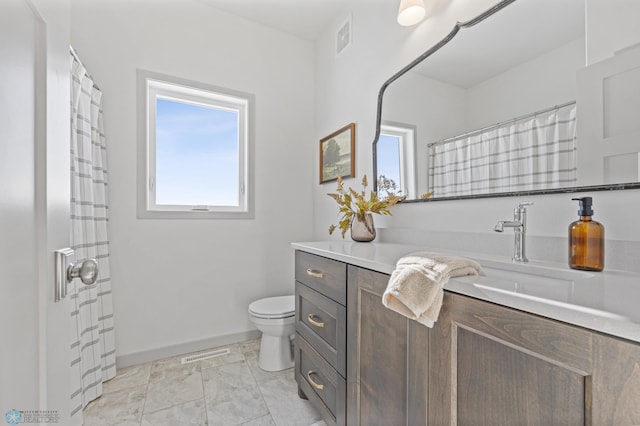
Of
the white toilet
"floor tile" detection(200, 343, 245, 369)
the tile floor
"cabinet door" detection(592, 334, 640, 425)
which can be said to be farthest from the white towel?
"floor tile" detection(200, 343, 245, 369)

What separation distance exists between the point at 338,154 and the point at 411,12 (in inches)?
39.6

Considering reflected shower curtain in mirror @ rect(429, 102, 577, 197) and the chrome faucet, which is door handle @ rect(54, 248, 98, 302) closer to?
the chrome faucet

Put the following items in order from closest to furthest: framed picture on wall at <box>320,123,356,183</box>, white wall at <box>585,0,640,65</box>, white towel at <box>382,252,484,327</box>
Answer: white towel at <box>382,252,484,327</box> → white wall at <box>585,0,640,65</box> → framed picture on wall at <box>320,123,356,183</box>

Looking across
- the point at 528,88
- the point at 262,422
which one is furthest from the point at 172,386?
the point at 528,88

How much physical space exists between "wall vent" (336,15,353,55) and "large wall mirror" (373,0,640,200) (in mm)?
725

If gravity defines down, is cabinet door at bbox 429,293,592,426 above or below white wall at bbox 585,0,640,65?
below

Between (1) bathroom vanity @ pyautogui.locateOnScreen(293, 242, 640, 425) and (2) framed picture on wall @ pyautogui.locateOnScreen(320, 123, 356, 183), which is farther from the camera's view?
(2) framed picture on wall @ pyautogui.locateOnScreen(320, 123, 356, 183)

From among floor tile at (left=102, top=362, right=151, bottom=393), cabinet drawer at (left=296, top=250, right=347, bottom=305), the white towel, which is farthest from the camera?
floor tile at (left=102, top=362, right=151, bottom=393)

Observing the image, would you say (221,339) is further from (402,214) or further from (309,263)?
(402,214)

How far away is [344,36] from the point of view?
2.12 meters

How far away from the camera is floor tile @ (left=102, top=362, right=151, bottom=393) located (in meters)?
1.68

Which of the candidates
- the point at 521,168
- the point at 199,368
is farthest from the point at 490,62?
the point at 199,368

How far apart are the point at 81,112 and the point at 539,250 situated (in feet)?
7.32

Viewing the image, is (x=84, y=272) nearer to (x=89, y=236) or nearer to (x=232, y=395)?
(x=89, y=236)
